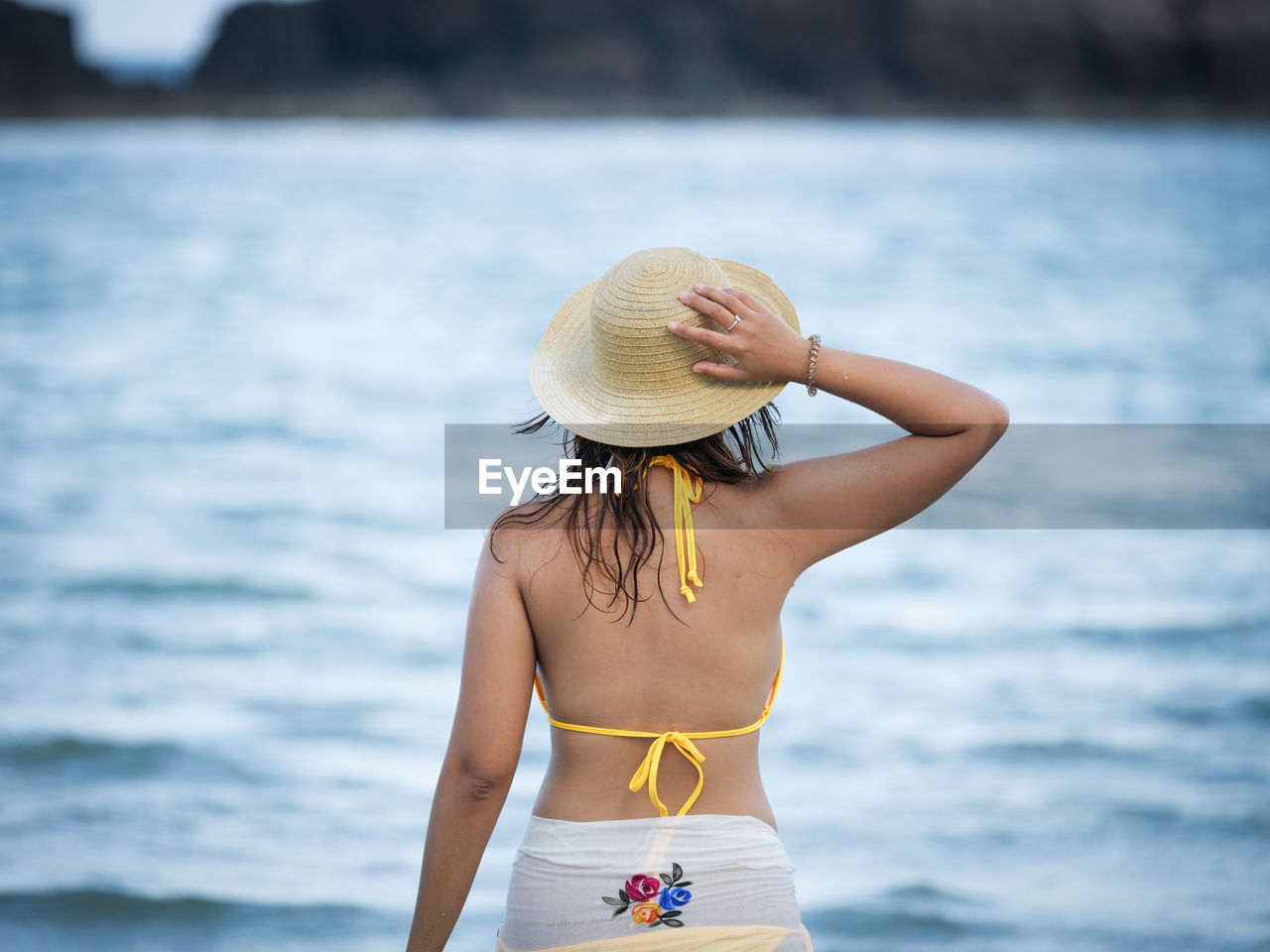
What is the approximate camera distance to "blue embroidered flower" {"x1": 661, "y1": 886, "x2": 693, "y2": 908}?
1429 millimetres

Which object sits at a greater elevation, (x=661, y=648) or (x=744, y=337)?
(x=744, y=337)

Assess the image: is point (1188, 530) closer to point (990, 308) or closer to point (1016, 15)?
point (990, 308)

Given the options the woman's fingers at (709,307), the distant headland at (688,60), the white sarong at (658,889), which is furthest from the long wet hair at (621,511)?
the distant headland at (688,60)

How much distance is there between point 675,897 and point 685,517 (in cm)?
42

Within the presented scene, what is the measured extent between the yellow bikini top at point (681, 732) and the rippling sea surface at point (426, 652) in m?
2.40

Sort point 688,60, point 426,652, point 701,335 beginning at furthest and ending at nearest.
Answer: point 688,60
point 426,652
point 701,335

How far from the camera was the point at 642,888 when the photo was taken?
1.43 meters

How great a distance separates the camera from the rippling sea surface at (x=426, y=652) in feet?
12.5

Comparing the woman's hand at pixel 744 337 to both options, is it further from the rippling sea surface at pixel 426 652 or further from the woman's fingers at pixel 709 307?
the rippling sea surface at pixel 426 652

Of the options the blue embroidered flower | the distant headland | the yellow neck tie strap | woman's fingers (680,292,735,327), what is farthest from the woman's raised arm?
the distant headland

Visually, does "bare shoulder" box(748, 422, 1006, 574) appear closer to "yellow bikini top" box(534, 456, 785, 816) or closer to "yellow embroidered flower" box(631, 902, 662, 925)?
"yellow bikini top" box(534, 456, 785, 816)

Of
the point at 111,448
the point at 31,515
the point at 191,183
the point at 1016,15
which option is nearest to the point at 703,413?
the point at 31,515

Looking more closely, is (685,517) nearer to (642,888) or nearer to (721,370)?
(721,370)

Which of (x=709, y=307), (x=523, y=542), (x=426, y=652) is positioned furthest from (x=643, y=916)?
(x=426, y=652)
